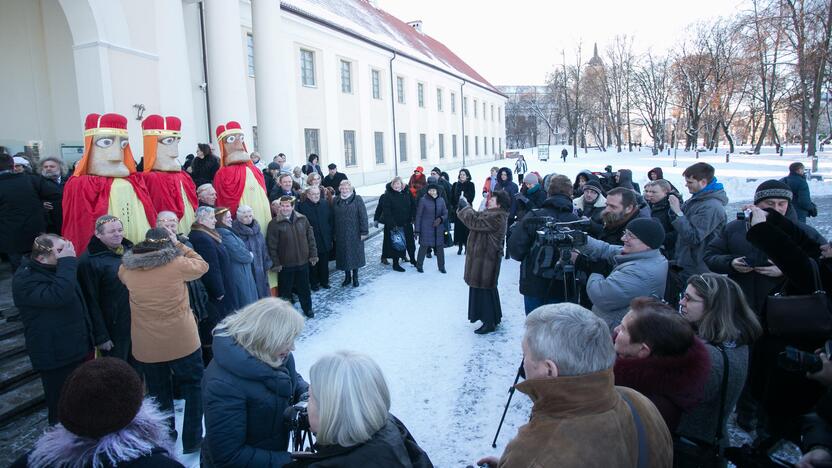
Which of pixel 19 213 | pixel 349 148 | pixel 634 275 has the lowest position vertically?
pixel 634 275

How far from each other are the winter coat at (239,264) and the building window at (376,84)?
2096 cm

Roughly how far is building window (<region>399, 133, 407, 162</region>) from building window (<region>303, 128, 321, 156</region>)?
322 inches

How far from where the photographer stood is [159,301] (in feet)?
11.7

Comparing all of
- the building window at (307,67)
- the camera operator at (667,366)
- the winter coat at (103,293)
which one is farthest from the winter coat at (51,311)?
the building window at (307,67)

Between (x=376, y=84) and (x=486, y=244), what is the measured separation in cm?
2120

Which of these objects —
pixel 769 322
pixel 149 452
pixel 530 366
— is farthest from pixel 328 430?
pixel 769 322

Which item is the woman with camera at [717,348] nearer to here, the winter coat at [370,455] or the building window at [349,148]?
the winter coat at [370,455]

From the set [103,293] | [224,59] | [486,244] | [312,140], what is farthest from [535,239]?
[312,140]

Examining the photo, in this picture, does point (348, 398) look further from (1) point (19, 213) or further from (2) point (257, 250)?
(1) point (19, 213)

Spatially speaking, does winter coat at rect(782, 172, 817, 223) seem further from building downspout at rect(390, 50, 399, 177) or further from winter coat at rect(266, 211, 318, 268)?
building downspout at rect(390, 50, 399, 177)

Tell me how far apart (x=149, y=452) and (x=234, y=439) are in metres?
0.73

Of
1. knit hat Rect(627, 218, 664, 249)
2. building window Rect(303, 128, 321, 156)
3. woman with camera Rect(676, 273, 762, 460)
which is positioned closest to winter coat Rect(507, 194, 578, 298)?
knit hat Rect(627, 218, 664, 249)

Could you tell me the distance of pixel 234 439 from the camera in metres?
2.29

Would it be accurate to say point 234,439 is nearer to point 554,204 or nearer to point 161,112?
point 554,204
